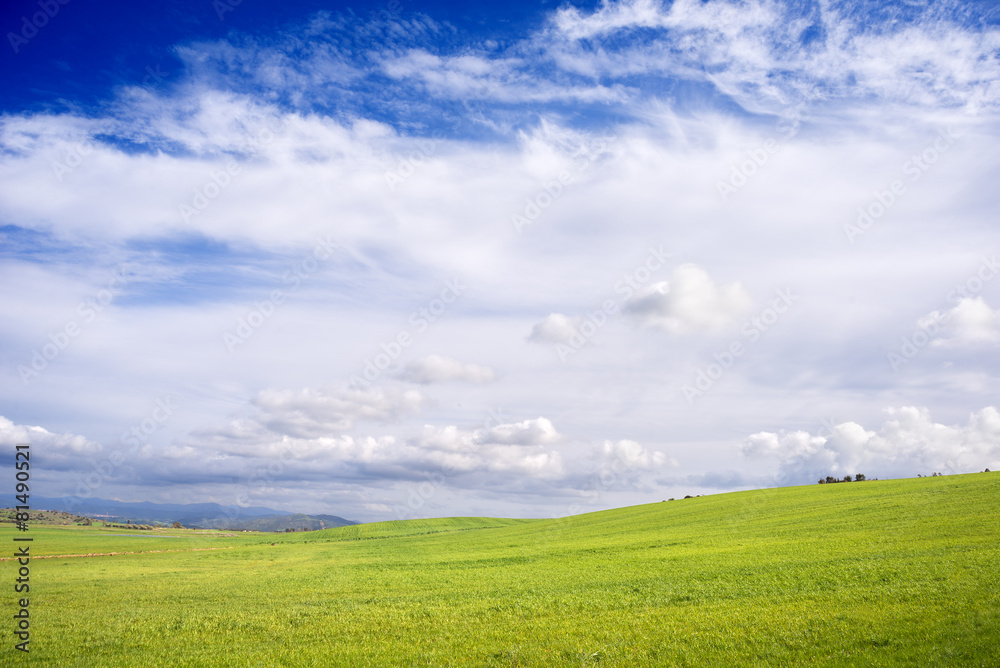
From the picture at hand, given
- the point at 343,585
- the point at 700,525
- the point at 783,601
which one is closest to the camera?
the point at 783,601

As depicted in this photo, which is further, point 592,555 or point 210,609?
point 592,555

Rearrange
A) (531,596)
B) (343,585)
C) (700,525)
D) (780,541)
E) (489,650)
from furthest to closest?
(700,525) < (780,541) < (343,585) < (531,596) < (489,650)

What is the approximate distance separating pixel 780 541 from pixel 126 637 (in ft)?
150

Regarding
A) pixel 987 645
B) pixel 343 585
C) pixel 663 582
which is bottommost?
pixel 343 585

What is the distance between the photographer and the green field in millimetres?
18188

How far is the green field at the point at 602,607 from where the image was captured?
1819 centimetres

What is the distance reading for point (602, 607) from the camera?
26.2m

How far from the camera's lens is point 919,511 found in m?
48.9

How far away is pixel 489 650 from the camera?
20.0 meters

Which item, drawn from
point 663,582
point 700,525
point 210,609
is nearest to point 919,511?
point 700,525

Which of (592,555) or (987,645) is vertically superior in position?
(987,645)

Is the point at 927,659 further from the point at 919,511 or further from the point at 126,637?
the point at 919,511

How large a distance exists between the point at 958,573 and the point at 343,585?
3844cm

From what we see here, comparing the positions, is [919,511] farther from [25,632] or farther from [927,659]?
[25,632]
